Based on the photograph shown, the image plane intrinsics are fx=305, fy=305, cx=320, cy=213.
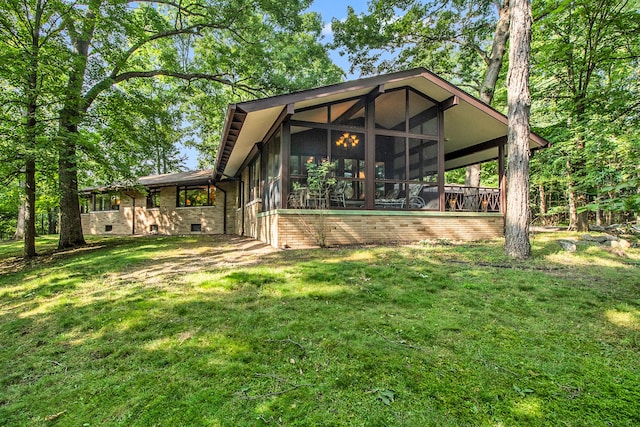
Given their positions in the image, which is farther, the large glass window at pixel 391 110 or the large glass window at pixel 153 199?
the large glass window at pixel 153 199

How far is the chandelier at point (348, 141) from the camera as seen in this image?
9445mm

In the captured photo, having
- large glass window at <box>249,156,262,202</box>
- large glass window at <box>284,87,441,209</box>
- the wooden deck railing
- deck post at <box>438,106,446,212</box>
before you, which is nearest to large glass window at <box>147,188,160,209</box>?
large glass window at <box>249,156,262,202</box>

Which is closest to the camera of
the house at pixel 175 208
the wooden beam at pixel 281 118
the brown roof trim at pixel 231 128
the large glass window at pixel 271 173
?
the brown roof trim at pixel 231 128

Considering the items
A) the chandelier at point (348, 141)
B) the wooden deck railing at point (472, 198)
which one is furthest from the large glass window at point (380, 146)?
the wooden deck railing at point (472, 198)

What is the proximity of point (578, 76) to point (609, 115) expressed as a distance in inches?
126

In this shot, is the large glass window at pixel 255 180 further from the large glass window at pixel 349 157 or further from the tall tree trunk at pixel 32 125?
the tall tree trunk at pixel 32 125

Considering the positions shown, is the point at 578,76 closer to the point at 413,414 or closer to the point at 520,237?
the point at 520,237

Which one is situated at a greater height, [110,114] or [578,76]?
[578,76]

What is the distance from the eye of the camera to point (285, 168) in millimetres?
7578

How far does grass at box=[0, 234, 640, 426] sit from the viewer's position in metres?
1.87

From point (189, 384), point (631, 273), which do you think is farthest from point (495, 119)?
point (189, 384)

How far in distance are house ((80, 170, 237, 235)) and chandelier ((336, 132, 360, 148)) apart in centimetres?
898

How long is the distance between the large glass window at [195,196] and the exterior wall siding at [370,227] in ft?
29.1

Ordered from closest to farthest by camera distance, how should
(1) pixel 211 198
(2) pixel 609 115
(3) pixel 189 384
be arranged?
1. (3) pixel 189 384
2. (2) pixel 609 115
3. (1) pixel 211 198
